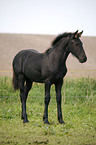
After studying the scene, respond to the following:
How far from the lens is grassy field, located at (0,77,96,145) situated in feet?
16.2

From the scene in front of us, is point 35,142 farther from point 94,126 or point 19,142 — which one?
point 94,126

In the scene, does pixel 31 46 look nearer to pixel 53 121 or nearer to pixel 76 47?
pixel 53 121

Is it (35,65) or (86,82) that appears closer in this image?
(35,65)

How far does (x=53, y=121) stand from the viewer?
6648 mm

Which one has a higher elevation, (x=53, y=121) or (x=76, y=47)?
(x=76, y=47)

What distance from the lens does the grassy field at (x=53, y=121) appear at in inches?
194

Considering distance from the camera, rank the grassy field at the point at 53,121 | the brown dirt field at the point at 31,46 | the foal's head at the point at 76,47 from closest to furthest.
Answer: the grassy field at the point at 53,121, the foal's head at the point at 76,47, the brown dirt field at the point at 31,46

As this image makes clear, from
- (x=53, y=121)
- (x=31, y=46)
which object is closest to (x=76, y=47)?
(x=53, y=121)

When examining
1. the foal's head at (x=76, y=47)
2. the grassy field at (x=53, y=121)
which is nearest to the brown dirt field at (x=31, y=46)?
the grassy field at (x=53, y=121)

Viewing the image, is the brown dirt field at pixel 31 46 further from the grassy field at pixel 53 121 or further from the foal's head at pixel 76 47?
the foal's head at pixel 76 47

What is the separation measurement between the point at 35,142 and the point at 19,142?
0.35m

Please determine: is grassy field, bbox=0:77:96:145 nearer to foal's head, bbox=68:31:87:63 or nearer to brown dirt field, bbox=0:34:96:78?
foal's head, bbox=68:31:87:63

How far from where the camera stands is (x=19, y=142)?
15.5 feet

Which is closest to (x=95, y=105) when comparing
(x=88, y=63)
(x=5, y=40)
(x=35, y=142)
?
(x=35, y=142)
